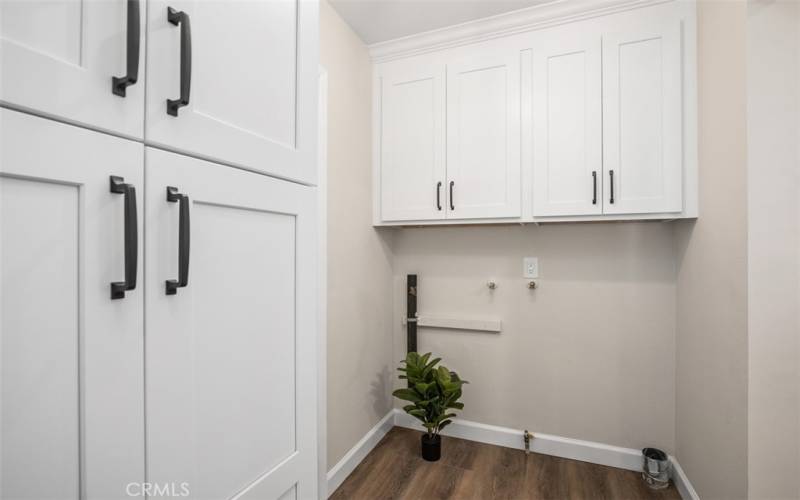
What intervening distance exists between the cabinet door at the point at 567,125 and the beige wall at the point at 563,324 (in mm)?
328

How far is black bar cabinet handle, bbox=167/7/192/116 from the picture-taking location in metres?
0.58

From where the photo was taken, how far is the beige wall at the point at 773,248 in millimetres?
1237

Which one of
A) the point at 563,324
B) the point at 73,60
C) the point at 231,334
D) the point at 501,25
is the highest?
the point at 501,25

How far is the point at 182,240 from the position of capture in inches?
22.7

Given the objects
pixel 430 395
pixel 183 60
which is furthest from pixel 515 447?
pixel 183 60

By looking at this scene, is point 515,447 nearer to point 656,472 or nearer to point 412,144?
point 656,472

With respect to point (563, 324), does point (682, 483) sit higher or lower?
lower

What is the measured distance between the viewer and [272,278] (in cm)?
78

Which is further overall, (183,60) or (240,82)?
(240,82)

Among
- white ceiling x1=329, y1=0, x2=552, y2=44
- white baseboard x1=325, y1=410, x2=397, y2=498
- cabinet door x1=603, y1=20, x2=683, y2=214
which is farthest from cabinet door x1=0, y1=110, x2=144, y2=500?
cabinet door x1=603, y1=20, x2=683, y2=214

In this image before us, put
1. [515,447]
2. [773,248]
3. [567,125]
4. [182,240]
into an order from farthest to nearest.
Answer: [515,447] → [567,125] → [773,248] → [182,240]

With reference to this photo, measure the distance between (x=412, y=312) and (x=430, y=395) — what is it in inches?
21.2

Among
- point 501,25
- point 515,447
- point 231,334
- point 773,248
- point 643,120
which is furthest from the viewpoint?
point 515,447

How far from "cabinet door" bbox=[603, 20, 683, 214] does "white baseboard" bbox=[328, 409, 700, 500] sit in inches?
51.4
